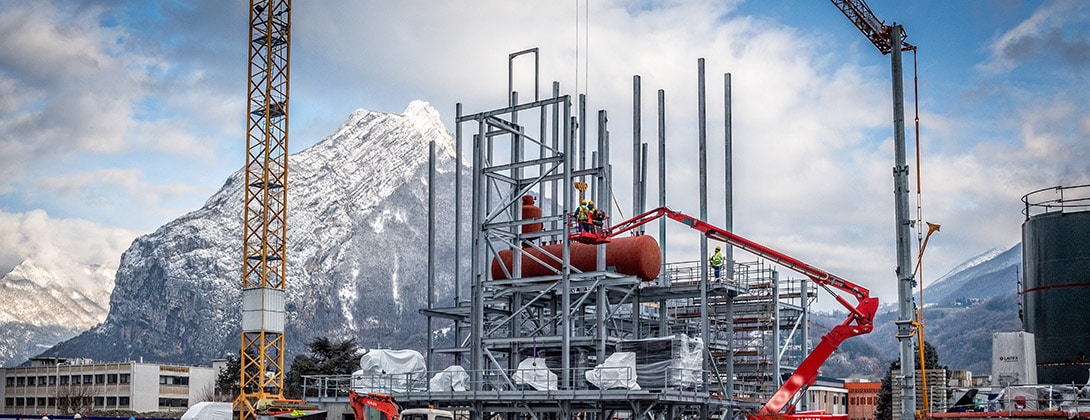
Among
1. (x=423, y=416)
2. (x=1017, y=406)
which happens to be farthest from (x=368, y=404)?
(x=1017, y=406)

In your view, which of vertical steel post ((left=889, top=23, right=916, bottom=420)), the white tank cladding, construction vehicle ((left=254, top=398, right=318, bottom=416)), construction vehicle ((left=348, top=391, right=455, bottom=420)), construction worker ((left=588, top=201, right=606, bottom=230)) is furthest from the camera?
construction vehicle ((left=254, top=398, right=318, bottom=416))

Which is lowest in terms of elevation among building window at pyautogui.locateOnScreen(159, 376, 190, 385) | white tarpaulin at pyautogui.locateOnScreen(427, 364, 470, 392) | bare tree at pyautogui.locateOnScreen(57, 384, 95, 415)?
bare tree at pyautogui.locateOnScreen(57, 384, 95, 415)

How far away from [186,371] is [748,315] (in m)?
110

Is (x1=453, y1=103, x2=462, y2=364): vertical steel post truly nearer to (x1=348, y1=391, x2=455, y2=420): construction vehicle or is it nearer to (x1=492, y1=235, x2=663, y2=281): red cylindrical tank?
(x1=492, y1=235, x2=663, y2=281): red cylindrical tank

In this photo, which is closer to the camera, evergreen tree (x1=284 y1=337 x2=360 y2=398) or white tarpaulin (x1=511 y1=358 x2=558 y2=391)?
white tarpaulin (x1=511 y1=358 x2=558 y2=391)

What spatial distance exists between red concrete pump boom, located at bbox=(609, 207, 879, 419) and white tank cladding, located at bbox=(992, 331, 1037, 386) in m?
6.08

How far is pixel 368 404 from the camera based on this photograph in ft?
151

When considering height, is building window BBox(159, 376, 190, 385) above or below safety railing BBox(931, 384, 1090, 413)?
below

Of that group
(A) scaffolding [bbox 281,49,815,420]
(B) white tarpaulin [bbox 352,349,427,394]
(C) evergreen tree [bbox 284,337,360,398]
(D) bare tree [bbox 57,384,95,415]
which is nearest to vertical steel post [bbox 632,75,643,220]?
(A) scaffolding [bbox 281,49,815,420]

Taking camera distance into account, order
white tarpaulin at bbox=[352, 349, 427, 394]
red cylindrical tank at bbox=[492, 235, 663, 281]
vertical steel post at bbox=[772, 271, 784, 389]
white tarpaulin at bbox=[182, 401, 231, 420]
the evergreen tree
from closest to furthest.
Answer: red cylindrical tank at bbox=[492, 235, 663, 281] < white tarpaulin at bbox=[352, 349, 427, 394] < vertical steel post at bbox=[772, 271, 784, 389] < white tarpaulin at bbox=[182, 401, 231, 420] < the evergreen tree

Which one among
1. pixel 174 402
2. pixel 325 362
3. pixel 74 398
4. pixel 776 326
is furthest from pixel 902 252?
pixel 174 402

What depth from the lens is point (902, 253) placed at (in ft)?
116

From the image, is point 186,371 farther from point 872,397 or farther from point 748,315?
point 748,315

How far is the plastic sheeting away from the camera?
47.0 meters
